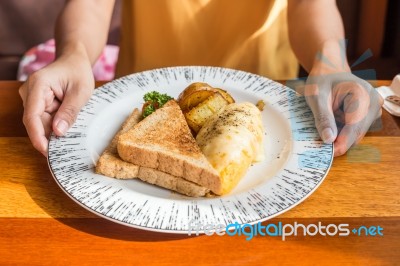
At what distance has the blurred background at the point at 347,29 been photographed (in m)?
2.43

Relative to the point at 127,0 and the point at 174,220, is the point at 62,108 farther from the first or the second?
the point at 127,0

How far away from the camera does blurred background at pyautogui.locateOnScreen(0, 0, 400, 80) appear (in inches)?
95.5

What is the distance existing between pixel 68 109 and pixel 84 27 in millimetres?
416

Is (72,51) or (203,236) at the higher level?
(72,51)

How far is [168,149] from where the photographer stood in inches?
39.4

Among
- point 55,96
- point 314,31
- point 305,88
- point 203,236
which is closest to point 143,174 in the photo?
point 203,236

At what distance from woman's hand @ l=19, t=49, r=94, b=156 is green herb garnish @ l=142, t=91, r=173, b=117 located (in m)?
0.15

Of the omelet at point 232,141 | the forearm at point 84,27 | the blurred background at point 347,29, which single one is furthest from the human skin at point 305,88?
the blurred background at point 347,29

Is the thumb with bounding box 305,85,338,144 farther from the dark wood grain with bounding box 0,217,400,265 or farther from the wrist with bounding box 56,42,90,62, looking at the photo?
the wrist with bounding box 56,42,90,62

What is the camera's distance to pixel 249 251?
85cm

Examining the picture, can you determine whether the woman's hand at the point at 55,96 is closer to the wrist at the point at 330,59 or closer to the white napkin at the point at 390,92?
the wrist at the point at 330,59

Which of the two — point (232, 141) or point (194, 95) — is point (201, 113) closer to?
point (194, 95)

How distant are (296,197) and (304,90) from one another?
400mm

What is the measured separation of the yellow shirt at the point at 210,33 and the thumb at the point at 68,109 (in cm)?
54
